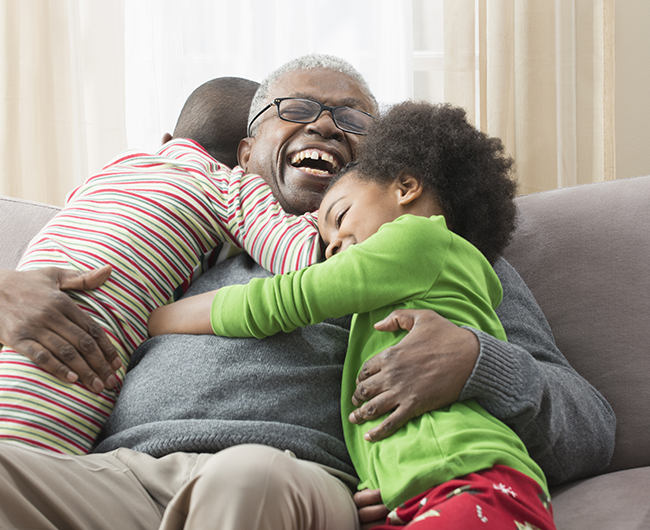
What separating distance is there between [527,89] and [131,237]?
4.86ft

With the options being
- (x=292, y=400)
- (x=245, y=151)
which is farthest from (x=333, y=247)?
(x=245, y=151)

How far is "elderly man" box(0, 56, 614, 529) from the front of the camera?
2.20ft

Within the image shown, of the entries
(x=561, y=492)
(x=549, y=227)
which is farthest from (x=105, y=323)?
(x=549, y=227)

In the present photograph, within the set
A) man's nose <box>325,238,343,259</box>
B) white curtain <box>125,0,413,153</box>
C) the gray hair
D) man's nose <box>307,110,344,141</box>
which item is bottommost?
man's nose <box>325,238,343,259</box>

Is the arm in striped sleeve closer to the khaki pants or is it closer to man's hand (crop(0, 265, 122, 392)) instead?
man's hand (crop(0, 265, 122, 392))

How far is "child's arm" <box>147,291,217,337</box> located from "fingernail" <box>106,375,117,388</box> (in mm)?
118

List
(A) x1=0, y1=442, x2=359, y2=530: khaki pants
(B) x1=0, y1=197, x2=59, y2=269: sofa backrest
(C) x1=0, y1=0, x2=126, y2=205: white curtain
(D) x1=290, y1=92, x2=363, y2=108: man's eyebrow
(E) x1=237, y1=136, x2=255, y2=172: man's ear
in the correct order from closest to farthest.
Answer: (A) x1=0, y1=442, x2=359, y2=530: khaki pants, (B) x1=0, y1=197, x2=59, y2=269: sofa backrest, (D) x1=290, y1=92, x2=363, y2=108: man's eyebrow, (E) x1=237, y1=136, x2=255, y2=172: man's ear, (C) x1=0, y1=0, x2=126, y2=205: white curtain

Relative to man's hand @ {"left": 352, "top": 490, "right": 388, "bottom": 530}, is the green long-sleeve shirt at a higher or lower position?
higher

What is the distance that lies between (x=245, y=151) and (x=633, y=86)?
1554mm

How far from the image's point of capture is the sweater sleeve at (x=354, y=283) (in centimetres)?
87

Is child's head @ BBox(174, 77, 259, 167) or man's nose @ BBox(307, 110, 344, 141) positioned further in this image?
child's head @ BBox(174, 77, 259, 167)

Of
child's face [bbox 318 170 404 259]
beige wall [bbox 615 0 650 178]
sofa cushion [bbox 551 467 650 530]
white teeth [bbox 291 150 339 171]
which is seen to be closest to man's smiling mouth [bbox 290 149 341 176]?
white teeth [bbox 291 150 339 171]

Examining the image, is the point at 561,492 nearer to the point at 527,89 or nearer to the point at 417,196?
the point at 417,196

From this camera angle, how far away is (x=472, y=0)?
76.8 inches
